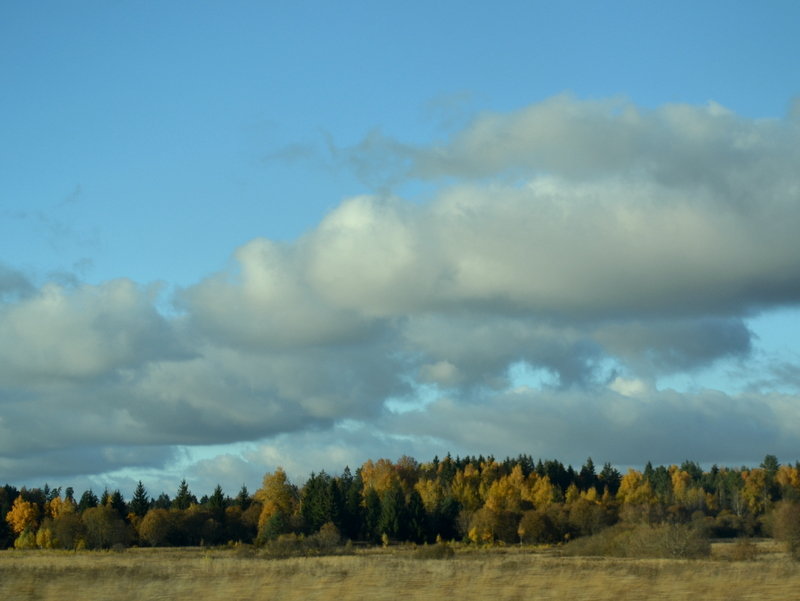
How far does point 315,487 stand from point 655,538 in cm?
5889

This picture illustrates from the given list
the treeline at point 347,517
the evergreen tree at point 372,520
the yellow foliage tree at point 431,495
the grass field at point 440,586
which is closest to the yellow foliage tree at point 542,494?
the treeline at point 347,517

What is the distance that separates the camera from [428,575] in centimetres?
2522

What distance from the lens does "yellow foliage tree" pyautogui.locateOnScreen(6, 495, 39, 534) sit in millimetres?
121250

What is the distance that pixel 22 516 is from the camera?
403 feet

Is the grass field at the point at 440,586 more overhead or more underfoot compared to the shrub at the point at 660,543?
more overhead

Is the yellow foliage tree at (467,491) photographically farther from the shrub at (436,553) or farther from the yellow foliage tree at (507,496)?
the shrub at (436,553)

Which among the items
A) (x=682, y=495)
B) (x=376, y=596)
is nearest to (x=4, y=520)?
(x=682, y=495)

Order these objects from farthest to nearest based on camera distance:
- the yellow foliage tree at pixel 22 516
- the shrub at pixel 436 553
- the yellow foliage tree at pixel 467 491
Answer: the yellow foliage tree at pixel 467 491, the yellow foliage tree at pixel 22 516, the shrub at pixel 436 553

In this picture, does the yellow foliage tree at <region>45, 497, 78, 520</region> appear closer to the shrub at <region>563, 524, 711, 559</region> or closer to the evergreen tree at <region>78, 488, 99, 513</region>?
the evergreen tree at <region>78, 488, 99, 513</region>

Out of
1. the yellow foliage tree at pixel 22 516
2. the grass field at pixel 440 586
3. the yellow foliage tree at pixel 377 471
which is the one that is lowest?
the grass field at pixel 440 586

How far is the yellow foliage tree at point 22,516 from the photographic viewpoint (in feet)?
398

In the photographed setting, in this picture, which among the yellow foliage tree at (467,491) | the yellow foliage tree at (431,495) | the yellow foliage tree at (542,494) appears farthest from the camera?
the yellow foliage tree at (467,491)

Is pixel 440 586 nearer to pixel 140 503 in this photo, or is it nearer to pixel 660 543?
pixel 660 543

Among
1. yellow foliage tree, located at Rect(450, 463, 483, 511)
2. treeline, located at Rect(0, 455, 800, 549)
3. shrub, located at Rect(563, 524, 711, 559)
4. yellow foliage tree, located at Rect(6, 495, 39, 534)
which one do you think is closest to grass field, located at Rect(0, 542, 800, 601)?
shrub, located at Rect(563, 524, 711, 559)
